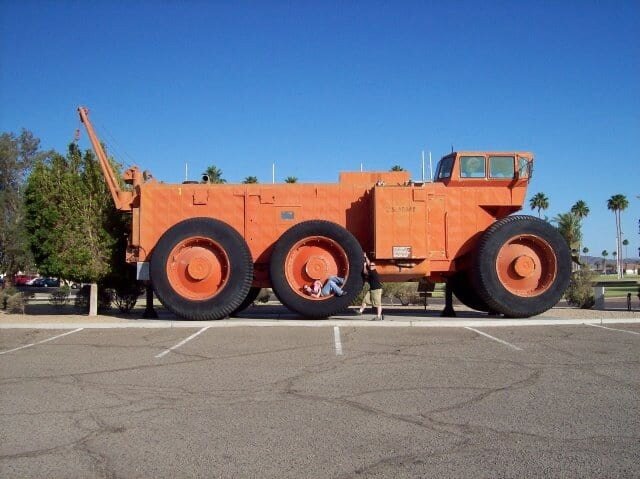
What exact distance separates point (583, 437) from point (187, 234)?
1078 centimetres

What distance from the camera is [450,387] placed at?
7.38 m

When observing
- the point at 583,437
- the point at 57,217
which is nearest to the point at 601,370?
the point at 583,437

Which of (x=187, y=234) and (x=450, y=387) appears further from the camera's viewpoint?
(x=187, y=234)

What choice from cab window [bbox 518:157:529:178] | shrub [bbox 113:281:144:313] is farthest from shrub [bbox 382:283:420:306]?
cab window [bbox 518:157:529:178]

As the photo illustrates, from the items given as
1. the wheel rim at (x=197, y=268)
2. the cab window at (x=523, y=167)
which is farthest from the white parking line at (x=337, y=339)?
the cab window at (x=523, y=167)

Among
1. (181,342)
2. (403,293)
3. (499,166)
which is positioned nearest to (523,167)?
(499,166)

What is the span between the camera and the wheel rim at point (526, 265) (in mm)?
14562

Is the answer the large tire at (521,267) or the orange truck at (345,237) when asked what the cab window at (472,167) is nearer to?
the orange truck at (345,237)

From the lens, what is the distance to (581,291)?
24.0 meters

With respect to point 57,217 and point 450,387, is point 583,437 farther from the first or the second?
point 57,217

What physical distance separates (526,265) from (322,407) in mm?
9461

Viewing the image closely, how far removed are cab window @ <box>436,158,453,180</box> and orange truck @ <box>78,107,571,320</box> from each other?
2.2 inches

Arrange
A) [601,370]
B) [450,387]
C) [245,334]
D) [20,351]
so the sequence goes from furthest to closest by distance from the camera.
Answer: [245,334] < [20,351] < [601,370] < [450,387]

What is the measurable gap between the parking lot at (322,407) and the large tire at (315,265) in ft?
9.05
